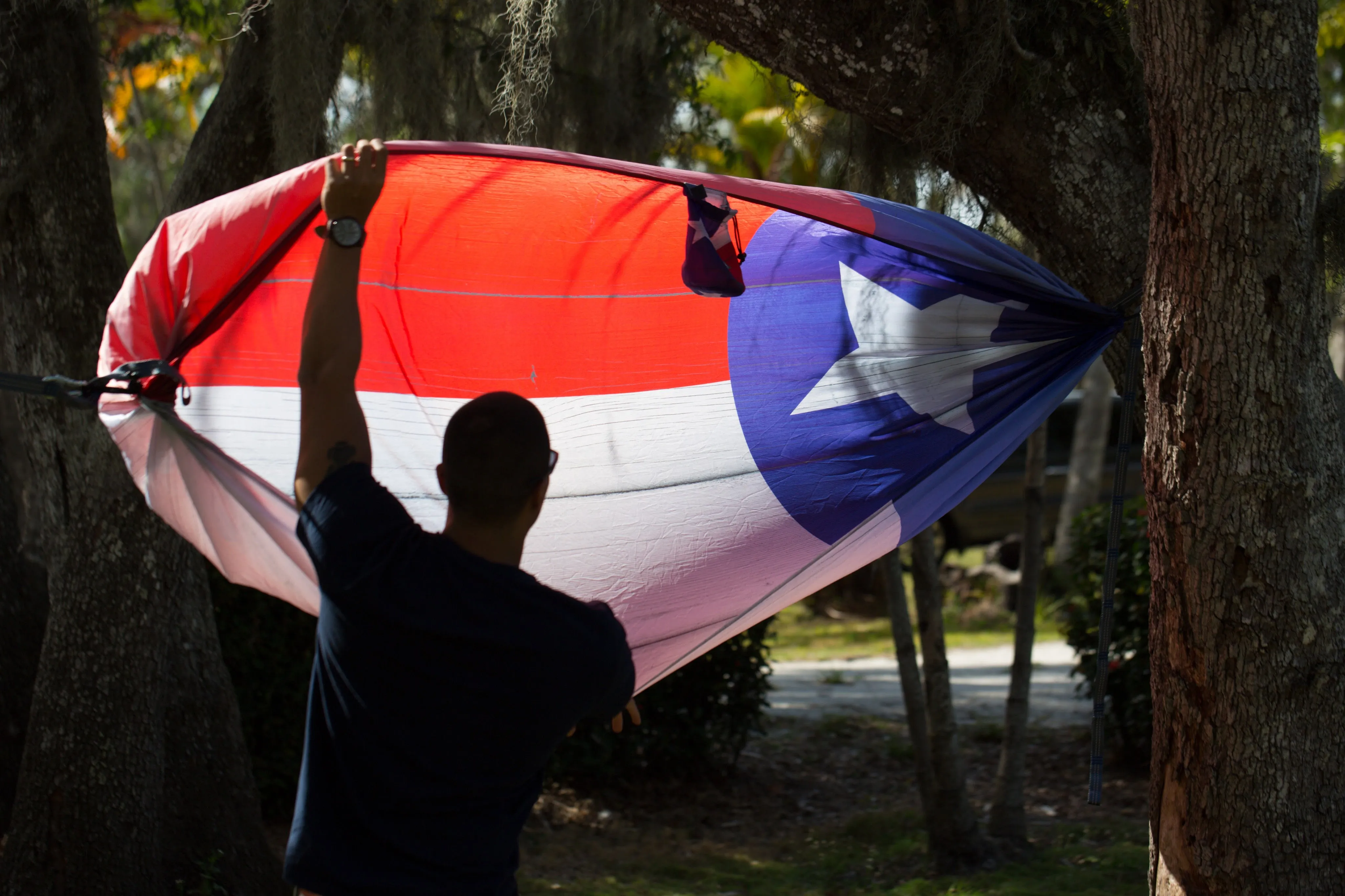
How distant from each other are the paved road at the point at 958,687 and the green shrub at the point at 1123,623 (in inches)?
19.6

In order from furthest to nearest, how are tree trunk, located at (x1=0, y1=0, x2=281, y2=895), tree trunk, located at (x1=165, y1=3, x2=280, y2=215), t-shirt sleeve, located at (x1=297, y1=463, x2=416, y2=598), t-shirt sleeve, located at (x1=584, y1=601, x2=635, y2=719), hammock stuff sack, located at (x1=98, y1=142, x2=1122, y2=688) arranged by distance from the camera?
tree trunk, located at (x1=165, y1=3, x2=280, y2=215) → tree trunk, located at (x1=0, y1=0, x2=281, y2=895) → hammock stuff sack, located at (x1=98, y1=142, x2=1122, y2=688) → t-shirt sleeve, located at (x1=584, y1=601, x2=635, y2=719) → t-shirt sleeve, located at (x1=297, y1=463, x2=416, y2=598)

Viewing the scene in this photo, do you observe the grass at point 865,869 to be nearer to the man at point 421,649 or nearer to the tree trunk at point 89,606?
the tree trunk at point 89,606

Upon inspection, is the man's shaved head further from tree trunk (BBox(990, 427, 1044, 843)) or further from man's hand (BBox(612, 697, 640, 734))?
tree trunk (BBox(990, 427, 1044, 843))

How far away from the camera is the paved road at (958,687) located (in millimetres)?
8594

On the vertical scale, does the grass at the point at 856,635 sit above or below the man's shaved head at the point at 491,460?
below

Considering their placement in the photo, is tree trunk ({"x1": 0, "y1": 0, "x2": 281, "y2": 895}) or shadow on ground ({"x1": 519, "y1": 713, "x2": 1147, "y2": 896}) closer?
tree trunk ({"x1": 0, "y1": 0, "x2": 281, "y2": 895})

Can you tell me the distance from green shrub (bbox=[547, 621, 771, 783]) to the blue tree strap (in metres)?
3.53

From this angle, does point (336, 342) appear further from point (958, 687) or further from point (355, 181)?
point (958, 687)

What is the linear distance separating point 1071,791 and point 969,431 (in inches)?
183

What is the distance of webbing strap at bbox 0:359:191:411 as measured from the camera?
265 cm

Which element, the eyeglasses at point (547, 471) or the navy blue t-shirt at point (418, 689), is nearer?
the navy blue t-shirt at point (418, 689)

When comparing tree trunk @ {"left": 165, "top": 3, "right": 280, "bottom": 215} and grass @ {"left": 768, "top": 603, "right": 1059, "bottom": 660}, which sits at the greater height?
tree trunk @ {"left": 165, "top": 3, "right": 280, "bottom": 215}

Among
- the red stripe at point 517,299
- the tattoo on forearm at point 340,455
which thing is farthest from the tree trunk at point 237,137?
the tattoo on forearm at point 340,455

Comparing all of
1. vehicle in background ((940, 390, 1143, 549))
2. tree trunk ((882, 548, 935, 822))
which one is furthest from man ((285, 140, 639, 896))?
vehicle in background ((940, 390, 1143, 549))
